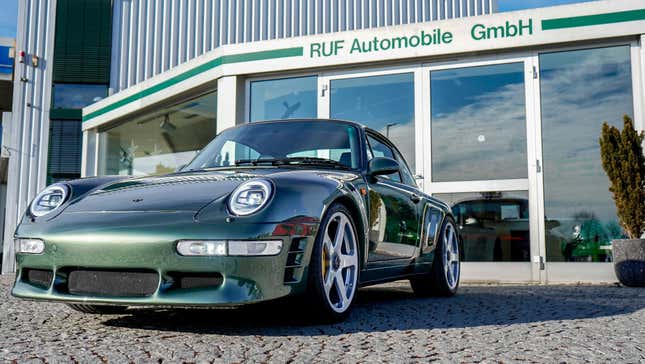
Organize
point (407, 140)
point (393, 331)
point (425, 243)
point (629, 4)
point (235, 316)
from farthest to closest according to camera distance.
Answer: point (407, 140), point (629, 4), point (425, 243), point (235, 316), point (393, 331)

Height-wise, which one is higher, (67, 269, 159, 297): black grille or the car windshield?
the car windshield

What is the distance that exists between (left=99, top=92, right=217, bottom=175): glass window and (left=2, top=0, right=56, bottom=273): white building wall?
2.81 metres

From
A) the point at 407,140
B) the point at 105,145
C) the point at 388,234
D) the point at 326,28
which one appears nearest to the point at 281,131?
the point at 388,234

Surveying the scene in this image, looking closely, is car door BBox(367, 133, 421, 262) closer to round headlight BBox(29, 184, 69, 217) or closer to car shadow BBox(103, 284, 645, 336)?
car shadow BBox(103, 284, 645, 336)

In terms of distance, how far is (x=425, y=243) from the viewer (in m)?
4.93

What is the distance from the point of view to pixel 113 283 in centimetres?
287

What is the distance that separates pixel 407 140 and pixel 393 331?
555 cm

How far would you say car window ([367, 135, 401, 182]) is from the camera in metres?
4.61

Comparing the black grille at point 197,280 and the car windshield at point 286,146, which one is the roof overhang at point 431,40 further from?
the black grille at point 197,280

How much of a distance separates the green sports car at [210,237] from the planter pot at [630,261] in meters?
3.92

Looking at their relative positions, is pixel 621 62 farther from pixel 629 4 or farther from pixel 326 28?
pixel 326 28

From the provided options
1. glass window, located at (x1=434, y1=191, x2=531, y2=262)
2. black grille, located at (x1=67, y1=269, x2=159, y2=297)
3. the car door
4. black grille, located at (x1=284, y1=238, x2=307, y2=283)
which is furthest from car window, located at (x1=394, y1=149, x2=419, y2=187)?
glass window, located at (x1=434, y1=191, x2=531, y2=262)

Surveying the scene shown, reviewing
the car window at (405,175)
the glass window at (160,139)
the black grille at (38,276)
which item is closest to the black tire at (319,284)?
the black grille at (38,276)

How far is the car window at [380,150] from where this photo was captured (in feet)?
15.1
